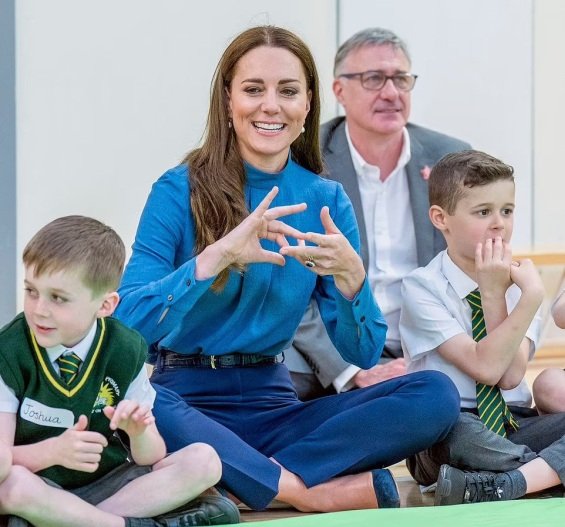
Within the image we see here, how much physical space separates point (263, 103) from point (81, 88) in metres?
1.56

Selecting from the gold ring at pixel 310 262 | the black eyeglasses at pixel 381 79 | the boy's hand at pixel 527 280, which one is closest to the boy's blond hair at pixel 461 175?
the boy's hand at pixel 527 280

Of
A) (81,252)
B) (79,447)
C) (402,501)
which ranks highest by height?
(81,252)

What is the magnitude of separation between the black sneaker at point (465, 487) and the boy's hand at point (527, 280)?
1.59 ft

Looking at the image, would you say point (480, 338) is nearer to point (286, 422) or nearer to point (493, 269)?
point (493, 269)

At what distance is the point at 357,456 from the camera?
10.9 ft

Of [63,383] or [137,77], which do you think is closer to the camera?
[63,383]

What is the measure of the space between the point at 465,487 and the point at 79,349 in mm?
1045

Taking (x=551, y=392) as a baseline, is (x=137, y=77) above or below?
above

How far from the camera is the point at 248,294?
335 centimetres

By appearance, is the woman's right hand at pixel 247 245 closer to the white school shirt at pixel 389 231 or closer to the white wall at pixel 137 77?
the white school shirt at pixel 389 231

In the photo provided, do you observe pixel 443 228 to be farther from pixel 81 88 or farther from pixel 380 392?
pixel 81 88

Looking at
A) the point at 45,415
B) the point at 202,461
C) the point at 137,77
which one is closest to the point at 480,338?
the point at 202,461

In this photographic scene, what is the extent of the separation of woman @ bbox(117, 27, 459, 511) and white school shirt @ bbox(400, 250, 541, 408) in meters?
0.23

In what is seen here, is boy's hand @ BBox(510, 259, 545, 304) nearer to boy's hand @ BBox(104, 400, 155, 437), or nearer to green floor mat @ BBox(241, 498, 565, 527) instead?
green floor mat @ BBox(241, 498, 565, 527)
